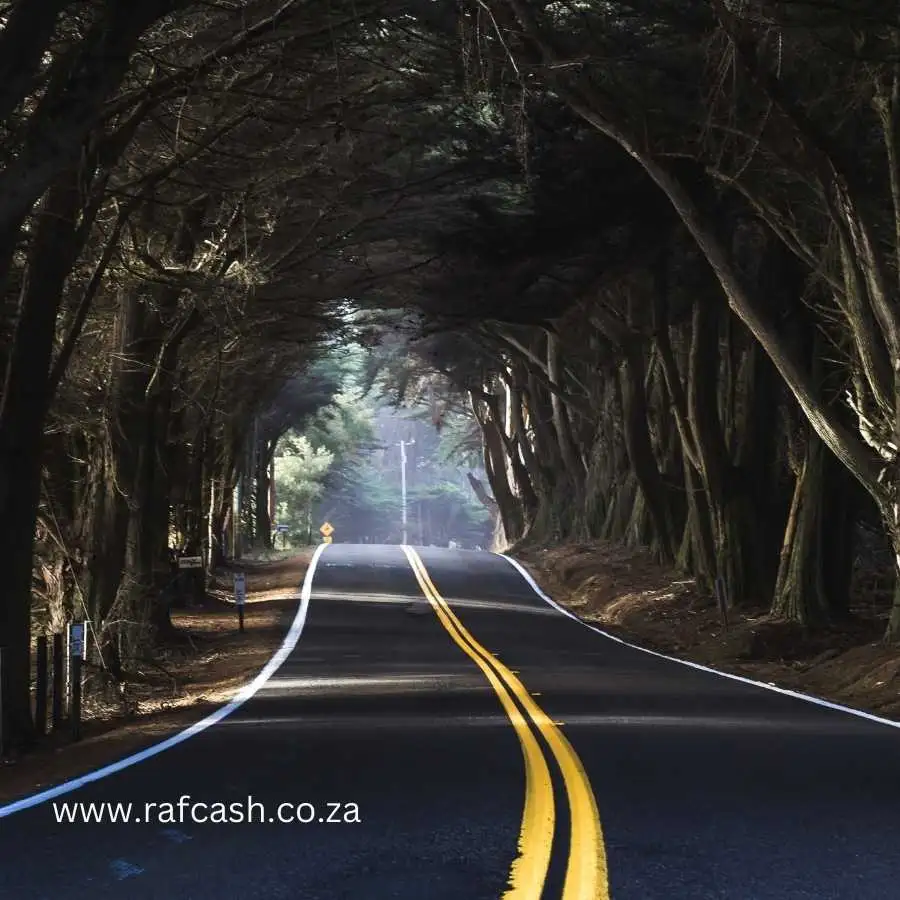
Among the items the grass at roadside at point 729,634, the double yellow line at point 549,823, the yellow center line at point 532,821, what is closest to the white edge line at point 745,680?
the grass at roadside at point 729,634

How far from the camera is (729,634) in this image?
23.4 meters

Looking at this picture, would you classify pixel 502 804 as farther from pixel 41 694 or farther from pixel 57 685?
pixel 57 685

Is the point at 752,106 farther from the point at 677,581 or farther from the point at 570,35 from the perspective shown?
the point at 677,581

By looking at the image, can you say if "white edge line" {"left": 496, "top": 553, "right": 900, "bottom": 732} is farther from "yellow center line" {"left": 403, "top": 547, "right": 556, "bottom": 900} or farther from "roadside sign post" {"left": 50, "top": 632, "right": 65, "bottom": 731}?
"roadside sign post" {"left": 50, "top": 632, "right": 65, "bottom": 731}

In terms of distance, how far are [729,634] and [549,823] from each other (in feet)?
55.7

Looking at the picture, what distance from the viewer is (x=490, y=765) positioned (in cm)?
921

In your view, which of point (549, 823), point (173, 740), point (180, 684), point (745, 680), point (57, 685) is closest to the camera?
point (549, 823)

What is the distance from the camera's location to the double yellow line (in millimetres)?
5602

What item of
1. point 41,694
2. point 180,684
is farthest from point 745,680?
point 41,694

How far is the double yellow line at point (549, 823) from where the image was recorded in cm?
560

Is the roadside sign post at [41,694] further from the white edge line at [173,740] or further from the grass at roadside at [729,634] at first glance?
the grass at roadside at [729,634]

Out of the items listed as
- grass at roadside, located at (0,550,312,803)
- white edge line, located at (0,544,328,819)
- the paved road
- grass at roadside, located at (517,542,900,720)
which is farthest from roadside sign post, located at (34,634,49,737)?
grass at roadside, located at (517,542,900,720)

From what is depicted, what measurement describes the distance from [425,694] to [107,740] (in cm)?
416

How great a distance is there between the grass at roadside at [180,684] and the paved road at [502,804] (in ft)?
1.99
